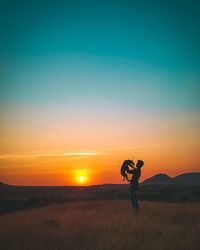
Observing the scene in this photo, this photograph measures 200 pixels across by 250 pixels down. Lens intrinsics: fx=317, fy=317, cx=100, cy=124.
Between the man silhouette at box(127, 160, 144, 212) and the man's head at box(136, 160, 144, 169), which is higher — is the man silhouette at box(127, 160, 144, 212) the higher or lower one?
the lower one

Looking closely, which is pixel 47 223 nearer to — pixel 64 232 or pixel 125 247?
pixel 64 232

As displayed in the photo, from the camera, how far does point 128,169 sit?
19141 millimetres

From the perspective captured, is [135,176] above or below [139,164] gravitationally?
below

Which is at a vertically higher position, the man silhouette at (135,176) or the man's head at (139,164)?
the man's head at (139,164)

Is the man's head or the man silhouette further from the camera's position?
the man's head

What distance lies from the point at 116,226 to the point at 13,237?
4325mm

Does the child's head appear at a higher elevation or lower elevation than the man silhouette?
higher

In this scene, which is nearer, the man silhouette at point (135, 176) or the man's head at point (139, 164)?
the man silhouette at point (135, 176)

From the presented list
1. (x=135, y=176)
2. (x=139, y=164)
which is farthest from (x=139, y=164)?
(x=135, y=176)

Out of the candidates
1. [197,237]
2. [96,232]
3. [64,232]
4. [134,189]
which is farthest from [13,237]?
[134,189]

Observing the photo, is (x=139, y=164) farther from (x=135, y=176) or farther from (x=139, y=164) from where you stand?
(x=135, y=176)

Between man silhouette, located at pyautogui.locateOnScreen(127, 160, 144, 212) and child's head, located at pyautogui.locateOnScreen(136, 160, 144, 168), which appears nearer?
man silhouette, located at pyautogui.locateOnScreen(127, 160, 144, 212)

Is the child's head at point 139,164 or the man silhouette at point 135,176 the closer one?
the man silhouette at point 135,176

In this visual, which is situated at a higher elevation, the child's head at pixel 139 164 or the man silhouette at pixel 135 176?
the child's head at pixel 139 164
